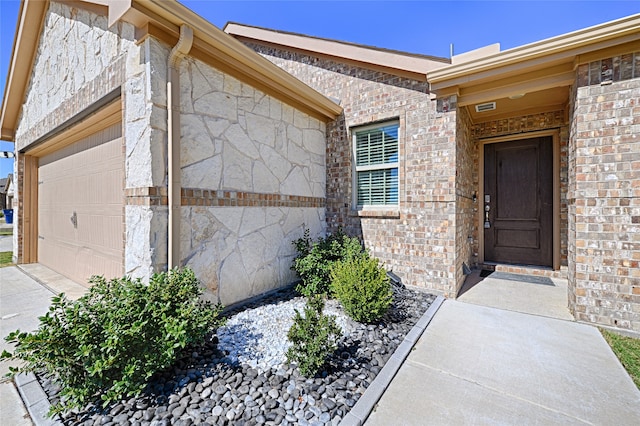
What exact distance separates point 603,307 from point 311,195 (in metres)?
4.35

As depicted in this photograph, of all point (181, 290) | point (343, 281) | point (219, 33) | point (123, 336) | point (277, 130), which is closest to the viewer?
point (123, 336)

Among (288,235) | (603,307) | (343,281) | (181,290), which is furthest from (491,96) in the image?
(181,290)

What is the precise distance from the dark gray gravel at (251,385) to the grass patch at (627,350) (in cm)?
198

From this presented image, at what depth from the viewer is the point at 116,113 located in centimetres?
368

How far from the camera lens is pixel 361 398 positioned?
205 cm

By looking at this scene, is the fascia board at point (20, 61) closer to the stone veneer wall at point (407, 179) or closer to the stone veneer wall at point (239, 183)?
the stone veneer wall at point (239, 183)

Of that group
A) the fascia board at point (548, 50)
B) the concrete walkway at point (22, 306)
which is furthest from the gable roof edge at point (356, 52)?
the concrete walkway at point (22, 306)

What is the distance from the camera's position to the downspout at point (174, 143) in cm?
291

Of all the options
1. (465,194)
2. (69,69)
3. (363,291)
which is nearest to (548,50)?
(465,194)

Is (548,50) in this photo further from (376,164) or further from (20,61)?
(20,61)

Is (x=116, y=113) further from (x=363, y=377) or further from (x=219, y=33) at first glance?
(x=363, y=377)

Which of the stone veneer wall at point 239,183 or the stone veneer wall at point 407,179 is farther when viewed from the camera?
the stone veneer wall at point 407,179

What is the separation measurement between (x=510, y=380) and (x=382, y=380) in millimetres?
1126

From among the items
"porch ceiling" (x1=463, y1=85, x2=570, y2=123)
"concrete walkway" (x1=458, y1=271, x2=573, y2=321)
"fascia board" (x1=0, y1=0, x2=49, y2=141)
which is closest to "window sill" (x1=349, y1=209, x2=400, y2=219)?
"concrete walkway" (x1=458, y1=271, x2=573, y2=321)
